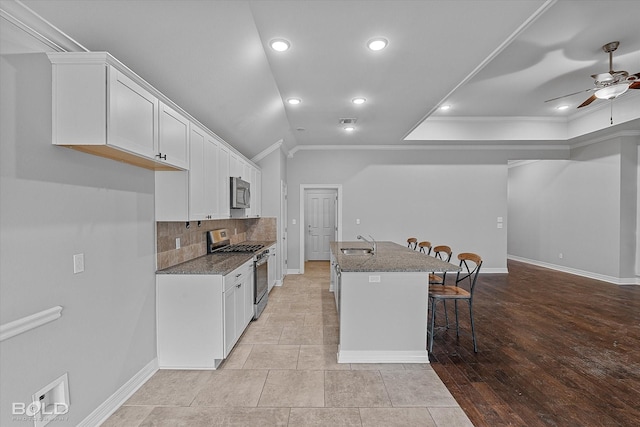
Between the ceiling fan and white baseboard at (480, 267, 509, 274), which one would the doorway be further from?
the ceiling fan

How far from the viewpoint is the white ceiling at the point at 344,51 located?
1.98 metres

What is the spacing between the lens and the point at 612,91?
11.4 ft

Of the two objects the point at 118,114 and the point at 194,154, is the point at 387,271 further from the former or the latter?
the point at 118,114

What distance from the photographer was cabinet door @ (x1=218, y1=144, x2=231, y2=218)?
3.47 metres

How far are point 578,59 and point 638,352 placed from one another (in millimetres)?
3335

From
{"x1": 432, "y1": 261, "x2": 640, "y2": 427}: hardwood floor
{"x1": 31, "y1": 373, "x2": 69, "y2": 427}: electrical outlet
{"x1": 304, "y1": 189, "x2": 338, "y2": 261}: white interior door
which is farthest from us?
{"x1": 304, "y1": 189, "x2": 338, "y2": 261}: white interior door

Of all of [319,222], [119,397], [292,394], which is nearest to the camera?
[119,397]

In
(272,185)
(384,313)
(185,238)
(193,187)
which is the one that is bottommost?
(384,313)

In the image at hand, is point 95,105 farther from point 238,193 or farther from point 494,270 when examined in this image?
point 494,270

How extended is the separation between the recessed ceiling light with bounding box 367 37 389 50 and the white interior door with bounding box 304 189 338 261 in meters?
6.02

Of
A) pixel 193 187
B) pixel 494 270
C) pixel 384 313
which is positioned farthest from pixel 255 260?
pixel 494 270

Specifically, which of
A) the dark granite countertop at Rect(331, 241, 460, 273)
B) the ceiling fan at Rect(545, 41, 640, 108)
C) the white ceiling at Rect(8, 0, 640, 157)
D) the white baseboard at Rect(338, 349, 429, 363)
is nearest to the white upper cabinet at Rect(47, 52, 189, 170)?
the white ceiling at Rect(8, 0, 640, 157)

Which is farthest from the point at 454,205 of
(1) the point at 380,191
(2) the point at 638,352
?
(2) the point at 638,352

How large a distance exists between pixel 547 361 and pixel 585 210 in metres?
→ 5.04
